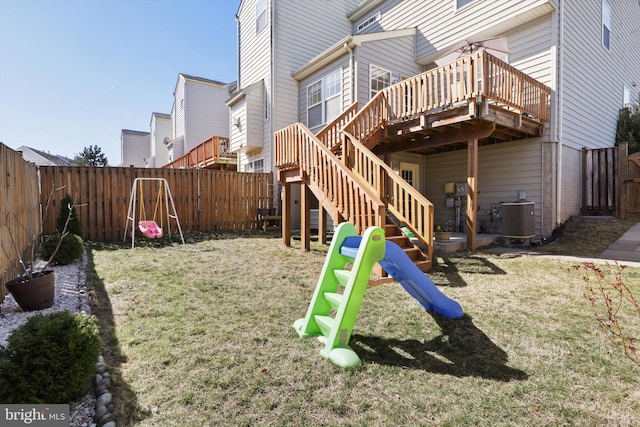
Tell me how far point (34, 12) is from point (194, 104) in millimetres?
13010

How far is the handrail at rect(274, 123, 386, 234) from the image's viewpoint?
523cm

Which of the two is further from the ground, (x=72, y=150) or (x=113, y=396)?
(x=72, y=150)

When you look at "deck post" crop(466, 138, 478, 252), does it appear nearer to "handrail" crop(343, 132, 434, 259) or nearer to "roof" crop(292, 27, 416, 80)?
"handrail" crop(343, 132, 434, 259)

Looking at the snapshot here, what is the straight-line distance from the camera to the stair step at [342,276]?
2891mm

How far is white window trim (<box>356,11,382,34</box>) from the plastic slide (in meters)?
12.5

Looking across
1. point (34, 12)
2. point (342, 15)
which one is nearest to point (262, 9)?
point (342, 15)

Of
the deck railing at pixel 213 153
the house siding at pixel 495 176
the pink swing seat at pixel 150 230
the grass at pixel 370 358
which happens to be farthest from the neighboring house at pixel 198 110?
the grass at pixel 370 358

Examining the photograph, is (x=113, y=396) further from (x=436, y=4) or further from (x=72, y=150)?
(x=72, y=150)

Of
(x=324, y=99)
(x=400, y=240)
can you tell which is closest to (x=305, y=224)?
(x=400, y=240)

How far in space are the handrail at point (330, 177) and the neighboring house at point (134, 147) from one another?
29.6 m

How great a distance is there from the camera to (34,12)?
282 inches

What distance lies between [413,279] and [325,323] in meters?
0.96

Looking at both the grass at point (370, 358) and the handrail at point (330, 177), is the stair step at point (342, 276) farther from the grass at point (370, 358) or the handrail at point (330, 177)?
the handrail at point (330, 177)

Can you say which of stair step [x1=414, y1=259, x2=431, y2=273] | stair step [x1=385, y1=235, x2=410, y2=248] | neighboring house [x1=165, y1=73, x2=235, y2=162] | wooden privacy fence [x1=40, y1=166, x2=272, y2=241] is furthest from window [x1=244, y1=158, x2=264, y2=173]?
stair step [x1=414, y1=259, x2=431, y2=273]
